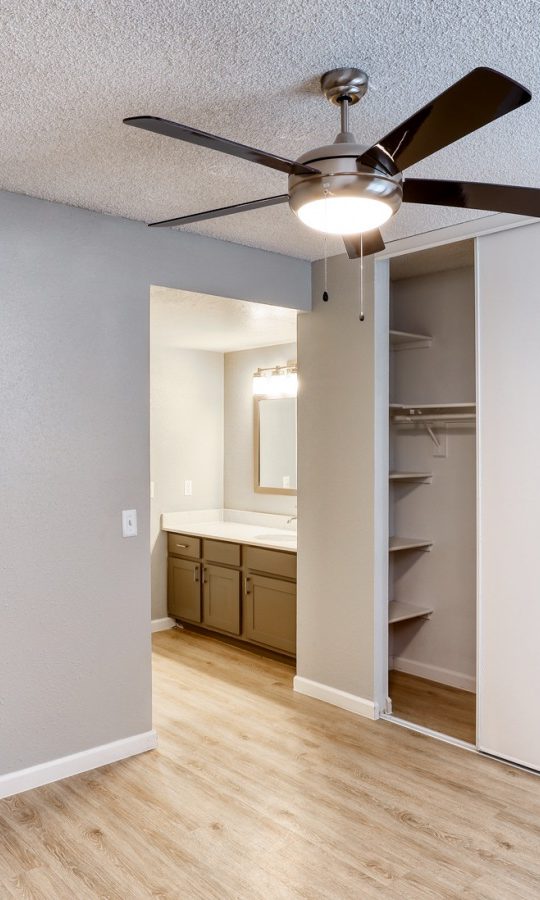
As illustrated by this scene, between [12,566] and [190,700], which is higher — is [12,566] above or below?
above

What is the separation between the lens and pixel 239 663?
450cm

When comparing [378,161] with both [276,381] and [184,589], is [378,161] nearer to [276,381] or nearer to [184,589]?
[276,381]

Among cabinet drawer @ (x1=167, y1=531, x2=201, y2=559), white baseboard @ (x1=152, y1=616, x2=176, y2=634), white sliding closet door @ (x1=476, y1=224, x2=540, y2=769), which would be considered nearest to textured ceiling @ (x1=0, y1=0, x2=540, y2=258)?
white sliding closet door @ (x1=476, y1=224, x2=540, y2=769)

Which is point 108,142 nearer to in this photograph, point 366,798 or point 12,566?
point 12,566

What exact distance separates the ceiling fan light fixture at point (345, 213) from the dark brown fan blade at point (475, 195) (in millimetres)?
111

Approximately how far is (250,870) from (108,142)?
2.48 m

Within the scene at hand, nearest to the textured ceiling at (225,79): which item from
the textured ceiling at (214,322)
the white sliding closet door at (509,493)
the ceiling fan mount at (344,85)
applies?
the ceiling fan mount at (344,85)

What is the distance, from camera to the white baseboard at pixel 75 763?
2.85 metres

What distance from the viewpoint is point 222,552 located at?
4.84 m

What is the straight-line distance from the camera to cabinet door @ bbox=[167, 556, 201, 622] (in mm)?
5086

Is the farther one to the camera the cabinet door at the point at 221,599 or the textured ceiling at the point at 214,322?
the cabinet door at the point at 221,599

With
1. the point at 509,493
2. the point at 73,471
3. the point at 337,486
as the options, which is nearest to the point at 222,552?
the point at 337,486

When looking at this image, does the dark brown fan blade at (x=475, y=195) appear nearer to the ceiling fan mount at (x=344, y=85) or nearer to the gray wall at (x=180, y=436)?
the ceiling fan mount at (x=344, y=85)

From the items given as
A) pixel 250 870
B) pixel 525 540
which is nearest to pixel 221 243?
pixel 525 540
